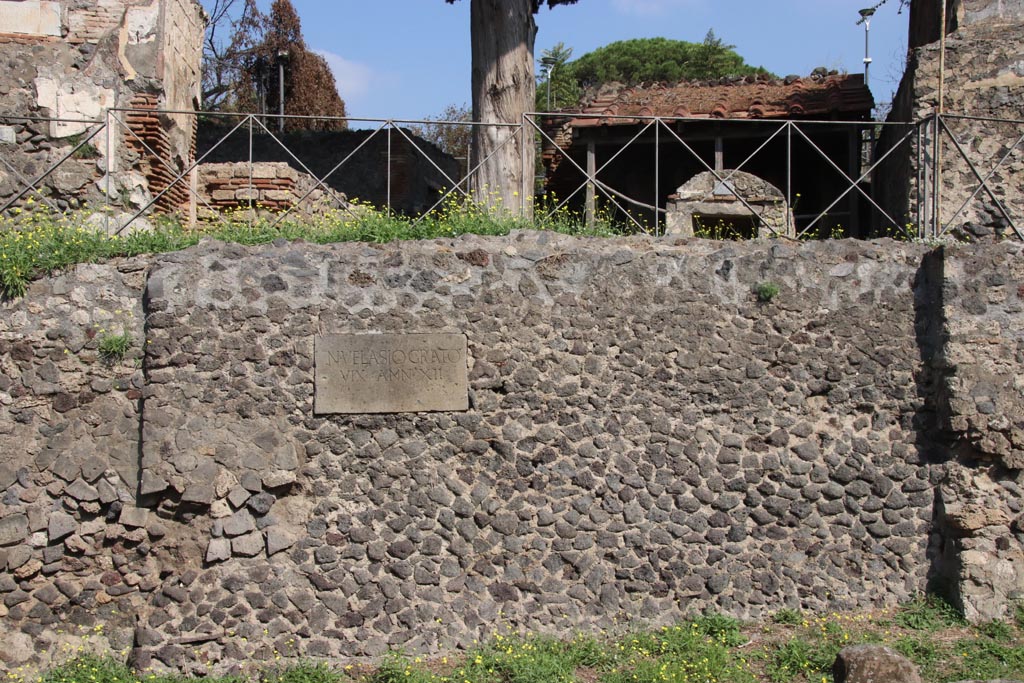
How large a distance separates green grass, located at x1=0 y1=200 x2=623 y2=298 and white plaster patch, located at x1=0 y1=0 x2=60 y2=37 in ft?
11.8

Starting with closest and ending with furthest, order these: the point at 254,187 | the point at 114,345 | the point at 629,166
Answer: the point at 114,345 < the point at 254,187 < the point at 629,166

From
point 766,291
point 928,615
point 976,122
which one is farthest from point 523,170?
point 928,615

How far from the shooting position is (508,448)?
7.22 m

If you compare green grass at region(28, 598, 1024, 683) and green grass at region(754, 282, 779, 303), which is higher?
green grass at region(754, 282, 779, 303)

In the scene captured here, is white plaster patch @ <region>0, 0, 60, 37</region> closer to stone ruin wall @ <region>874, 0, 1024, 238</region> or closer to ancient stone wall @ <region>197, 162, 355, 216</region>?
ancient stone wall @ <region>197, 162, 355, 216</region>

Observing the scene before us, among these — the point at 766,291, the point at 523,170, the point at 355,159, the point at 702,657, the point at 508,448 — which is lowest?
the point at 702,657

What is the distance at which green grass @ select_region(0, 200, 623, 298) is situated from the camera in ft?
23.6

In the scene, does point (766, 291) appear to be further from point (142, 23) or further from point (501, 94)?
point (142, 23)

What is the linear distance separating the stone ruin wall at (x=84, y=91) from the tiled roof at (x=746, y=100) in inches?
201

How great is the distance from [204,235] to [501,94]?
3410mm

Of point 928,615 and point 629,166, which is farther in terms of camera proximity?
point 629,166

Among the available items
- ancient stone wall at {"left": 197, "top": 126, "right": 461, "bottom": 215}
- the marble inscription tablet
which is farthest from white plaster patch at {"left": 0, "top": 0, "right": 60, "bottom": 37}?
the marble inscription tablet

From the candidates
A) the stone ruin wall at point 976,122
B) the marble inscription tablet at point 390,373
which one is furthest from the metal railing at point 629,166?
the marble inscription tablet at point 390,373

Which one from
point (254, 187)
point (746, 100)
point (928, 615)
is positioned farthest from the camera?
point (746, 100)
